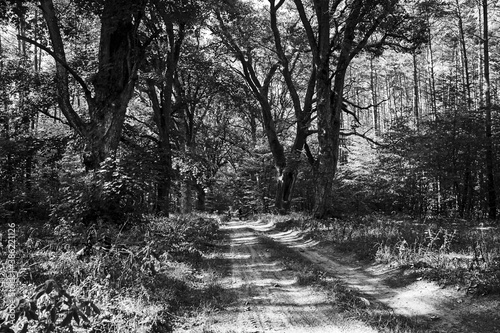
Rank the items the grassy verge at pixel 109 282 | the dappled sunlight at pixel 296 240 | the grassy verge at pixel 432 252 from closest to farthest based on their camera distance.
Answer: the grassy verge at pixel 109 282, the grassy verge at pixel 432 252, the dappled sunlight at pixel 296 240

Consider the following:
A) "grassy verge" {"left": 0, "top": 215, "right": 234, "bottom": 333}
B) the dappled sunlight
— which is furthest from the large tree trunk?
the dappled sunlight

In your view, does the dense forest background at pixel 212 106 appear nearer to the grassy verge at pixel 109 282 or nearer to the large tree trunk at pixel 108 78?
the large tree trunk at pixel 108 78

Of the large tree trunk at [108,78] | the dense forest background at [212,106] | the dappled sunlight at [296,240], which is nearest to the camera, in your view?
the large tree trunk at [108,78]

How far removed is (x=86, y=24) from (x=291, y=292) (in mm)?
16559

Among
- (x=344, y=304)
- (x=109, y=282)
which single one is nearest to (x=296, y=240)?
(x=344, y=304)

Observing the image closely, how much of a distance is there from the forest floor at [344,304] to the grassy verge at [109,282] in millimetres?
458

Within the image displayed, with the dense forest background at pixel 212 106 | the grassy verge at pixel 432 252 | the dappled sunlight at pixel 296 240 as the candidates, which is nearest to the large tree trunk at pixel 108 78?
the dense forest background at pixel 212 106

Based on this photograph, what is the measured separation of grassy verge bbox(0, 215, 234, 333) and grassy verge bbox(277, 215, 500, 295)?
360 cm

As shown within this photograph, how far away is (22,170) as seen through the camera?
13.9 meters

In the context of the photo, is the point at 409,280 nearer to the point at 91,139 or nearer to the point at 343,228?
the point at 343,228

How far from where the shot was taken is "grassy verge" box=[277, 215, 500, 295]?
5.45 m

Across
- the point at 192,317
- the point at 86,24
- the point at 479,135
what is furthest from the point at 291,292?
the point at 479,135

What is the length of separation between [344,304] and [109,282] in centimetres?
342

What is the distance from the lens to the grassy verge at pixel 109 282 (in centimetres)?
369
